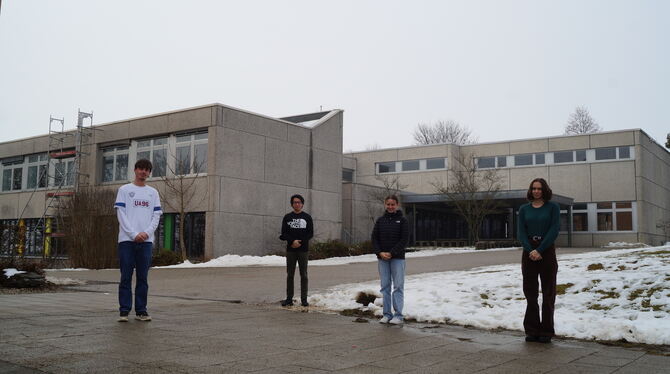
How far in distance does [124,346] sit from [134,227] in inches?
80.4

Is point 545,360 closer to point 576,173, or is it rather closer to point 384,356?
point 384,356

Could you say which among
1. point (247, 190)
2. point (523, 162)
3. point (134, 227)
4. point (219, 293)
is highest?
point (523, 162)

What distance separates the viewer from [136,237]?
694cm

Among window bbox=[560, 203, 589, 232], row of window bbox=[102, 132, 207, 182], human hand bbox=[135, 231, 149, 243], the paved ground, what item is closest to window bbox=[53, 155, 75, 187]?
row of window bbox=[102, 132, 207, 182]

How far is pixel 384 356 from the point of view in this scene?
518 centimetres

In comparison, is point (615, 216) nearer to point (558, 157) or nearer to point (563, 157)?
point (563, 157)

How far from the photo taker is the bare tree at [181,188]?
24.7 meters

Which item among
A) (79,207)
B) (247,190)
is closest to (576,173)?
(247,190)

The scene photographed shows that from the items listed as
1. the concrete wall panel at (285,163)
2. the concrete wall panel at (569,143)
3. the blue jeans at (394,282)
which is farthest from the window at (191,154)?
the concrete wall panel at (569,143)

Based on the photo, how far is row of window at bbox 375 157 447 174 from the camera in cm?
4517

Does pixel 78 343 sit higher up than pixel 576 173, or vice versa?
pixel 576 173

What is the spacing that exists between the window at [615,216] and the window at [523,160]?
216 inches

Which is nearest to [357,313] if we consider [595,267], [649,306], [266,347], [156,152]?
[266,347]

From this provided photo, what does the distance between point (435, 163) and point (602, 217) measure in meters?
12.2
